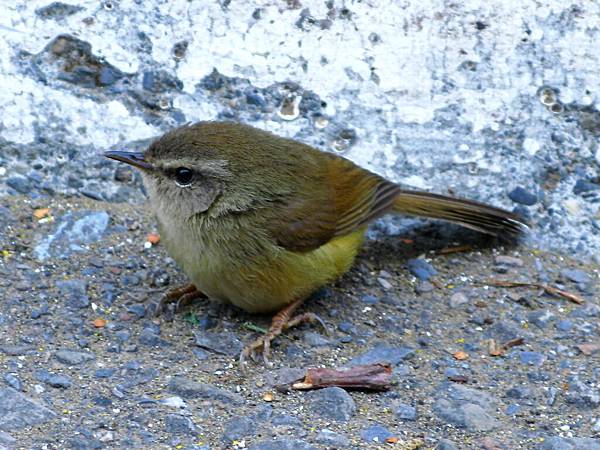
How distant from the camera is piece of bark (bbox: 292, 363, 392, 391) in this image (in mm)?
4906

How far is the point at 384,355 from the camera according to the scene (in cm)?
527

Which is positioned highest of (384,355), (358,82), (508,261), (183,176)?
(358,82)

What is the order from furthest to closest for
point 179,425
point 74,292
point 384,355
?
1. point 74,292
2. point 384,355
3. point 179,425

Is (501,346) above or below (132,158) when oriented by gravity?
below

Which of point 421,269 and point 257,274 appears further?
point 421,269

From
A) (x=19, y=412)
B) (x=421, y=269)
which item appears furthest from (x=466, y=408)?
(x=19, y=412)

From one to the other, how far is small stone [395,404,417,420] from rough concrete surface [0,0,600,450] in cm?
37

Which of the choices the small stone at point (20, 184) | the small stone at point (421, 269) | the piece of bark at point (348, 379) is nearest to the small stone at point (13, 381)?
the piece of bark at point (348, 379)

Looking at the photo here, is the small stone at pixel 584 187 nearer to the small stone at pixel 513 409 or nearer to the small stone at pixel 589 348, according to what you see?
the small stone at pixel 589 348

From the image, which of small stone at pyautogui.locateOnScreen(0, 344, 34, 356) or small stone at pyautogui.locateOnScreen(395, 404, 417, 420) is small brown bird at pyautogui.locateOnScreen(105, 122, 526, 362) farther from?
small stone at pyautogui.locateOnScreen(0, 344, 34, 356)

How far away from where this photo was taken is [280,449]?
439 centimetres

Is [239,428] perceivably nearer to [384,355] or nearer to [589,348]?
[384,355]

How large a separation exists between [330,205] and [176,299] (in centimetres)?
97

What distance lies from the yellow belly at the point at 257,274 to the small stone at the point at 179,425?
918mm
